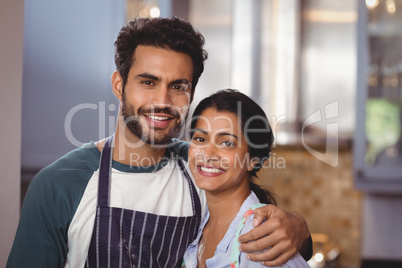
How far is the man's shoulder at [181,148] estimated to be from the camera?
4.79 feet

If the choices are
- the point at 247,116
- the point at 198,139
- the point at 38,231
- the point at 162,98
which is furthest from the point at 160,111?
the point at 38,231

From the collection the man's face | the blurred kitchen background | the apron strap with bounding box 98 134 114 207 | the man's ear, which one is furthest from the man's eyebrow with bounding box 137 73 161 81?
the blurred kitchen background

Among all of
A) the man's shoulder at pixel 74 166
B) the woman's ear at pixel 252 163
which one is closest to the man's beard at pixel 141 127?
the man's shoulder at pixel 74 166

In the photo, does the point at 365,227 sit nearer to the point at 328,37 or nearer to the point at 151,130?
the point at 328,37

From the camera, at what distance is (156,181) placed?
1.28 metres

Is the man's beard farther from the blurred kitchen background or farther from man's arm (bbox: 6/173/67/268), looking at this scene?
the blurred kitchen background

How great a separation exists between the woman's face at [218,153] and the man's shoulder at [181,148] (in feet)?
0.53

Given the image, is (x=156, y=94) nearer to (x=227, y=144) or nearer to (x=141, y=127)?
(x=141, y=127)

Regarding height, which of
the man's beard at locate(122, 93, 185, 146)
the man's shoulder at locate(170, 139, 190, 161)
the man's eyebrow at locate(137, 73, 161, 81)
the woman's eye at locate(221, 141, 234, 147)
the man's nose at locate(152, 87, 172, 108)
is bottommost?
the man's shoulder at locate(170, 139, 190, 161)

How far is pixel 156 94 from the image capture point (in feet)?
4.13

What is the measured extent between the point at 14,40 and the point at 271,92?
2.28m

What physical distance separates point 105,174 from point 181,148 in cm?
→ 34

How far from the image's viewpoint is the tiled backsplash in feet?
9.71

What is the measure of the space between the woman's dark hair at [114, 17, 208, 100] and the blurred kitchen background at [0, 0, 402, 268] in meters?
0.70
